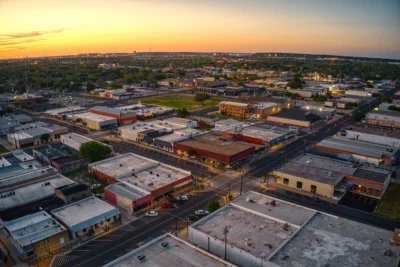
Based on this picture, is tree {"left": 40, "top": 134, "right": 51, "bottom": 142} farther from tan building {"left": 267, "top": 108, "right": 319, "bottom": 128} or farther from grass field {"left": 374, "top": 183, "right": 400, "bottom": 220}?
grass field {"left": 374, "top": 183, "right": 400, "bottom": 220}

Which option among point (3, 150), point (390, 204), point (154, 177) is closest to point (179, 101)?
point (3, 150)

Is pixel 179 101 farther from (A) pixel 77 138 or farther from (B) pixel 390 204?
(B) pixel 390 204

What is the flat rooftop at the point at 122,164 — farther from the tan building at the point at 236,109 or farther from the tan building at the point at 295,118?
the tan building at the point at 295,118

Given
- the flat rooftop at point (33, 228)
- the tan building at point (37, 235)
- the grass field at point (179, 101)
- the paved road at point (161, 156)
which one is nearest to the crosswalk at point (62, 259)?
the tan building at point (37, 235)

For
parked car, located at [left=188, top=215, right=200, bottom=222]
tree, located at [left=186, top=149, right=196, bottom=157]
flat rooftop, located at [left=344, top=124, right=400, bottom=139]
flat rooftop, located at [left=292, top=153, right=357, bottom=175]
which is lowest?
parked car, located at [left=188, top=215, right=200, bottom=222]

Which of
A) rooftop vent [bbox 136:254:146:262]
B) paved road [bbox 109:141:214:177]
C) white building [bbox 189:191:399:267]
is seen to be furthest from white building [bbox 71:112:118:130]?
rooftop vent [bbox 136:254:146:262]

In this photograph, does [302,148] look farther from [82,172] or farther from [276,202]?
[82,172]
